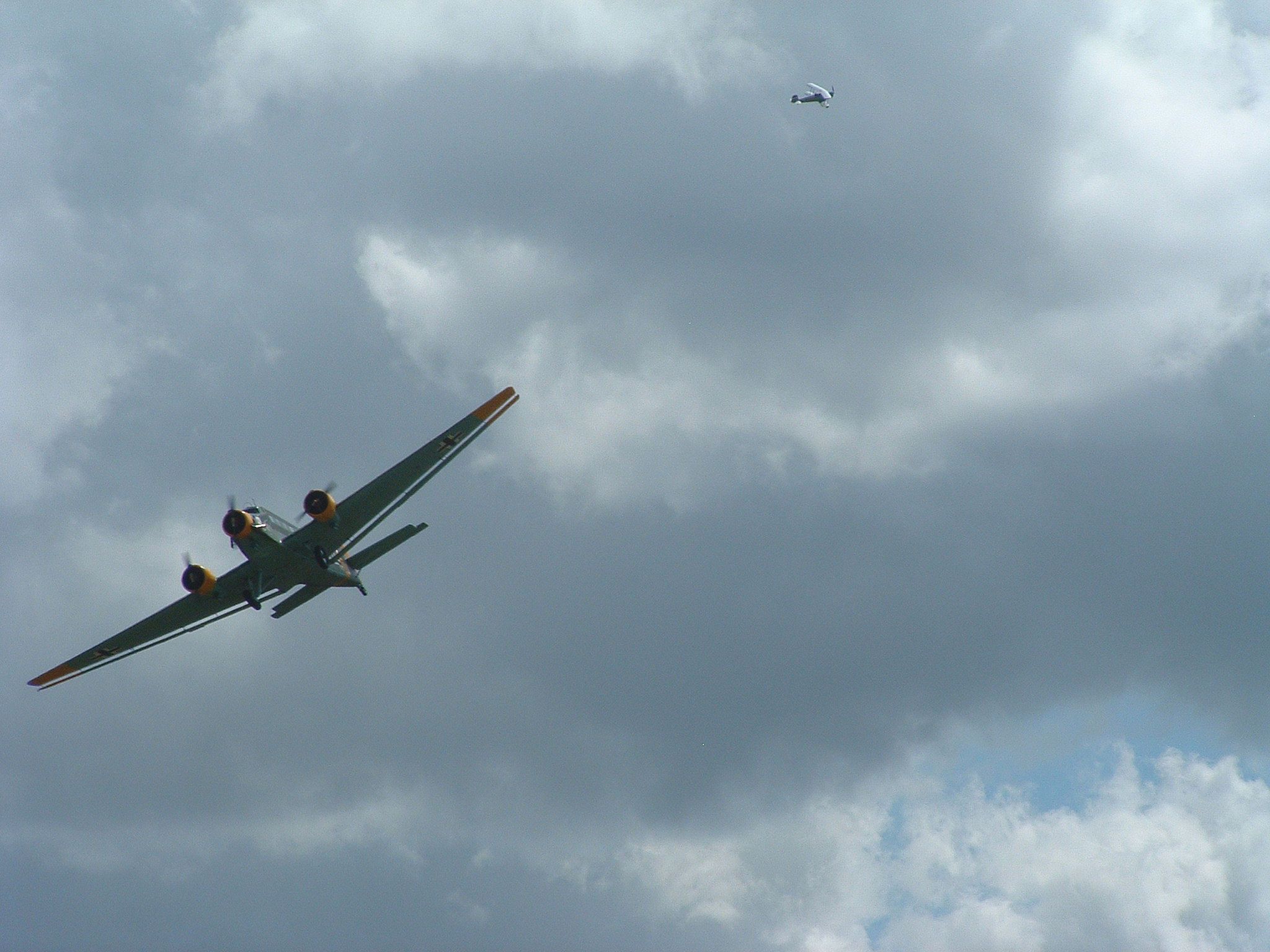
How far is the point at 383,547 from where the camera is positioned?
83.3 meters

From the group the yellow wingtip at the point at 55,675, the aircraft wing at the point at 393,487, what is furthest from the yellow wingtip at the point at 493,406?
the yellow wingtip at the point at 55,675

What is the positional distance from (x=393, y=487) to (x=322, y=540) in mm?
5257

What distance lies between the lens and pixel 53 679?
94562 millimetres

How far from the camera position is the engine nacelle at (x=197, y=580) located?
83562 millimetres

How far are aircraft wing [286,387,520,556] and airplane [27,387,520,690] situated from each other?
1.5 inches

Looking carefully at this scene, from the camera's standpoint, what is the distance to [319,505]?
81062 millimetres

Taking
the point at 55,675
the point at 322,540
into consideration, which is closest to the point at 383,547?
the point at 322,540

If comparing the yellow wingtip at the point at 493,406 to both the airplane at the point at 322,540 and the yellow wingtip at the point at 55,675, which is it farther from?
the yellow wingtip at the point at 55,675

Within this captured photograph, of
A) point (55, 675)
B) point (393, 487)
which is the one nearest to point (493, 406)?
point (393, 487)

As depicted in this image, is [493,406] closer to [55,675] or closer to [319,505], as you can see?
[319,505]

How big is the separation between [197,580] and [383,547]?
11.5 m

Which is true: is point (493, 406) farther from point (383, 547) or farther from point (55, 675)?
point (55, 675)

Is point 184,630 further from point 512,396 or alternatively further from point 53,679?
point 512,396

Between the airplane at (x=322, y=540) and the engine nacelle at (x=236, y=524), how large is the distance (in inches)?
6.6
